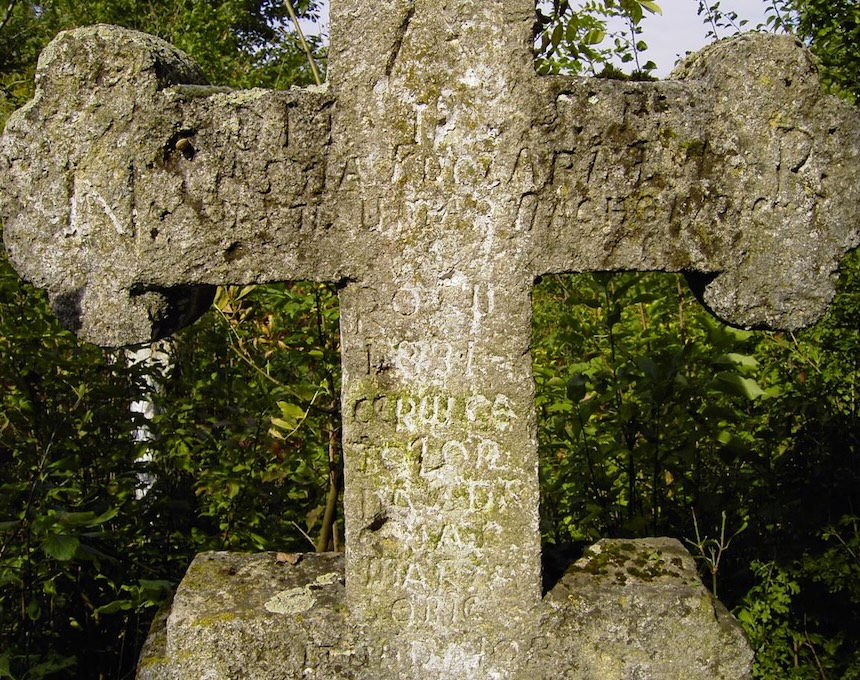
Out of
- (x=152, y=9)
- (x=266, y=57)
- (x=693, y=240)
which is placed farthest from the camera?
(x=266, y=57)

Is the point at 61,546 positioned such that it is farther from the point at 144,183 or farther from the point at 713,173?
the point at 713,173

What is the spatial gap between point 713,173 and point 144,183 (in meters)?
1.37

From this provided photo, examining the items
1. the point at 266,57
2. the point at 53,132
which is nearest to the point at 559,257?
the point at 53,132

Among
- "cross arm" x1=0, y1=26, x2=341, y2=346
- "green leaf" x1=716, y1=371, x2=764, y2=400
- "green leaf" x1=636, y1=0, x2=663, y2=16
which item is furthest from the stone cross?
"green leaf" x1=716, y1=371, x2=764, y2=400

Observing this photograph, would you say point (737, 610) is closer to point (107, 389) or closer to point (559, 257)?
point (559, 257)

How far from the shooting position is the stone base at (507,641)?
7.05 feet

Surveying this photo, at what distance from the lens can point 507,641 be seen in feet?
7.23

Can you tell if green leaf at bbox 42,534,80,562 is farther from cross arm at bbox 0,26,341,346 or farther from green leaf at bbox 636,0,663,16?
green leaf at bbox 636,0,663,16

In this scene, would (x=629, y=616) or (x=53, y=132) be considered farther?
(x=629, y=616)

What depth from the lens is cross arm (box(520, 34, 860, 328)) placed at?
212 cm

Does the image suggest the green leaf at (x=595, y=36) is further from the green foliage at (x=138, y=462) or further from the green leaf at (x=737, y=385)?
the green foliage at (x=138, y=462)

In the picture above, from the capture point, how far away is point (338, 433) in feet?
10.8

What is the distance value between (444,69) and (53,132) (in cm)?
92

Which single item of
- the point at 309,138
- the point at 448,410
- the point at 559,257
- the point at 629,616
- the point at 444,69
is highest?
the point at 444,69
